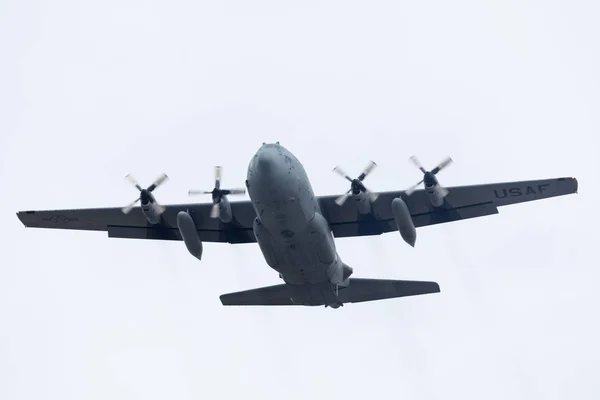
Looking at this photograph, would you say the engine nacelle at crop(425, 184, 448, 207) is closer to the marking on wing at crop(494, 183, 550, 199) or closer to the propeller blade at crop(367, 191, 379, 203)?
the propeller blade at crop(367, 191, 379, 203)

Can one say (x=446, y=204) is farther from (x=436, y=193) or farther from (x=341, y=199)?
(x=341, y=199)

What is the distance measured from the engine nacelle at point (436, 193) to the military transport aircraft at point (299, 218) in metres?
0.05

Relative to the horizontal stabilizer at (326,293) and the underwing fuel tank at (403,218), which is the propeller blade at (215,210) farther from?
the underwing fuel tank at (403,218)

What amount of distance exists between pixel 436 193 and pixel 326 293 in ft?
21.7

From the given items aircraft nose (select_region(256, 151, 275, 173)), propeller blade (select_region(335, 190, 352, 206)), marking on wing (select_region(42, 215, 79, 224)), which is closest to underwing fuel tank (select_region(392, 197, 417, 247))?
propeller blade (select_region(335, 190, 352, 206))

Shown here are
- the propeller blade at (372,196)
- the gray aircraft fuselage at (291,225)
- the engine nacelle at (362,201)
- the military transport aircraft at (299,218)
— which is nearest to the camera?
the gray aircraft fuselage at (291,225)

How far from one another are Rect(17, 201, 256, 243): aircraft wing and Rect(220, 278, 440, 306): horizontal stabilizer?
2.62m

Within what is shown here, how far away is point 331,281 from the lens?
39.1 meters

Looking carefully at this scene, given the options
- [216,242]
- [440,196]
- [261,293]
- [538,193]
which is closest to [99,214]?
[216,242]

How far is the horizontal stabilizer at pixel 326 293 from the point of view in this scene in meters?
39.5

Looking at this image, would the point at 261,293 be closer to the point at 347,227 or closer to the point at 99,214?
the point at 347,227

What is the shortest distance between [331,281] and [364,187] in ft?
14.5

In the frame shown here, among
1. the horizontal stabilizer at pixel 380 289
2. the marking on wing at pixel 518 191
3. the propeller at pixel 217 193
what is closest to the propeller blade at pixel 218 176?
the propeller at pixel 217 193

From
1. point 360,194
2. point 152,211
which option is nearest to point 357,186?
point 360,194
